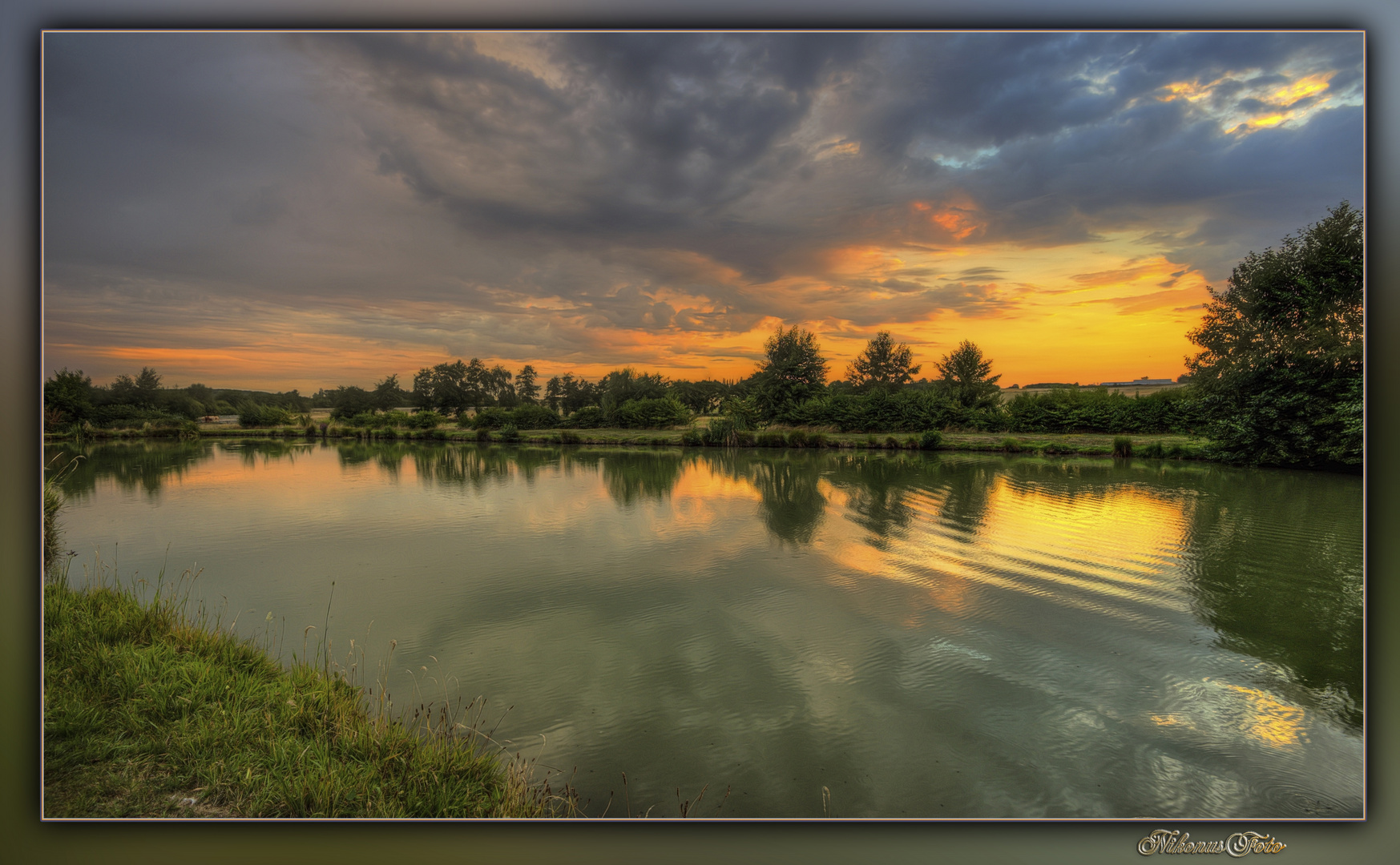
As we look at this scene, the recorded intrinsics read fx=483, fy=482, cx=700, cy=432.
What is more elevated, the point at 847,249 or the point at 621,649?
the point at 847,249

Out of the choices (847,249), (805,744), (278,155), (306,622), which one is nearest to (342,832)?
(805,744)

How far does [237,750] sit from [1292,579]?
806 cm

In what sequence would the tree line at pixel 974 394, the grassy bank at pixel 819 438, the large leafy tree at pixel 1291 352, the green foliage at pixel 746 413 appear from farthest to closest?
the green foliage at pixel 746 413
the grassy bank at pixel 819 438
the tree line at pixel 974 394
the large leafy tree at pixel 1291 352

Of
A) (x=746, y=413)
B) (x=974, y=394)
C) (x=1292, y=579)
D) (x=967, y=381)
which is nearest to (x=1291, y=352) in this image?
(x=1292, y=579)

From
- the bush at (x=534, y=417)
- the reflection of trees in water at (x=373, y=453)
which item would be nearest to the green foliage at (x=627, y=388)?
the bush at (x=534, y=417)

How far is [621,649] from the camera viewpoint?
137 inches

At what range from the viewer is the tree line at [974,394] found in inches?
150

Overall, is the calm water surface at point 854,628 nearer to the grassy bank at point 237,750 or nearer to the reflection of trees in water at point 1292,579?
the reflection of trees in water at point 1292,579

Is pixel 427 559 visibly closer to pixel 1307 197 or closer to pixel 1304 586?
pixel 1307 197

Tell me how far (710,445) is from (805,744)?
1789cm

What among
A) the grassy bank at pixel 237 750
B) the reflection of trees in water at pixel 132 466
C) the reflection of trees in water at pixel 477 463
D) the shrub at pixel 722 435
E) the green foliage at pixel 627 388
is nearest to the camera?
the grassy bank at pixel 237 750

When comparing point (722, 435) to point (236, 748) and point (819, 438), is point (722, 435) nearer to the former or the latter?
point (819, 438)

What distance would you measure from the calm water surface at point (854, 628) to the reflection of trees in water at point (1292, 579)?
35 mm

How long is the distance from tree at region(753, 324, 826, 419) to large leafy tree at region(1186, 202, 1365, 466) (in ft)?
→ 43.4
